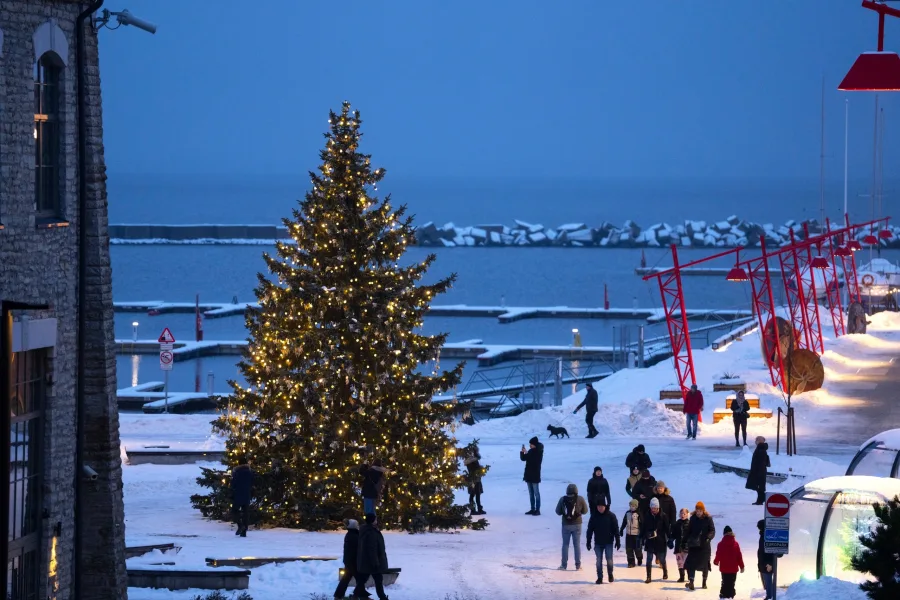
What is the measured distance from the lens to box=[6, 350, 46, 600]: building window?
14594 mm

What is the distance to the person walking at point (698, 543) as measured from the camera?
750 inches

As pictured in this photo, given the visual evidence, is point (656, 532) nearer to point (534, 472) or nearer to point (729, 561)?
point (729, 561)

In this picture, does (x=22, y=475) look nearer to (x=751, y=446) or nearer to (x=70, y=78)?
(x=70, y=78)

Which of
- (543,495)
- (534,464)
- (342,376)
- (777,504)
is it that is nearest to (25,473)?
(342,376)

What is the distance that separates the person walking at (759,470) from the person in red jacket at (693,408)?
811cm

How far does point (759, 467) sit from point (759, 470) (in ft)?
0.28

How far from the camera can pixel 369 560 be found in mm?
17547

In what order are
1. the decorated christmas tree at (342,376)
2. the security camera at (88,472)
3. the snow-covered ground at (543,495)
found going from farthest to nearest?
1. the decorated christmas tree at (342,376)
2. the snow-covered ground at (543,495)
3. the security camera at (88,472)

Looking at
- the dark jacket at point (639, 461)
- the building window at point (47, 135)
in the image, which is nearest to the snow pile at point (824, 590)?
the dark jacket at point (639, 461)

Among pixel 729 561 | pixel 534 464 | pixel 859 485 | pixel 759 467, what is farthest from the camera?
pixel 759 467

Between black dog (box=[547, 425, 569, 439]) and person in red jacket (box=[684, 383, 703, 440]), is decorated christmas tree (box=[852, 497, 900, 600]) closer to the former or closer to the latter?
person in red jacket (box=[684, 383, 703, 440])

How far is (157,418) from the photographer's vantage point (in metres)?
39.0

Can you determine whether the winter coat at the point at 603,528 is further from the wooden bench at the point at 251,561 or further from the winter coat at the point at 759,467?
the winter coat at the point at 759,467

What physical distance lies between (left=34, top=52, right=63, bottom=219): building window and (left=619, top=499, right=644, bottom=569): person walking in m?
9.20
